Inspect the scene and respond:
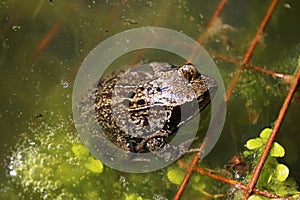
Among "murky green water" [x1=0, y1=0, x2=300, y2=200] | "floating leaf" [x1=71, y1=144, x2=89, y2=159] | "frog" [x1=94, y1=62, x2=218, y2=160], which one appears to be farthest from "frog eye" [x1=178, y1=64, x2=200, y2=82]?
"floating leaf" [x1=71, y1=144, x2=89, y2=159]

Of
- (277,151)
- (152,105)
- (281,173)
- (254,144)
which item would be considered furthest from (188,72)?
(281,173)

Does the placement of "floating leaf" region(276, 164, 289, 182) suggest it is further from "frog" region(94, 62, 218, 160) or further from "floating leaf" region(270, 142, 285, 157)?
"frog" region(94, 62, 218, 160)

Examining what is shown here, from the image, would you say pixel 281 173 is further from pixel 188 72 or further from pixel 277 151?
pixel 188 72

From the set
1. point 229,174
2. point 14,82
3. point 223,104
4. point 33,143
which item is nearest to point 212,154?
point 229,174

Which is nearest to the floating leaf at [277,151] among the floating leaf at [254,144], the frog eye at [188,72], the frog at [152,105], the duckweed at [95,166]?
the floating leaf at [254,144]

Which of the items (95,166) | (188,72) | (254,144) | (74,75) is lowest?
(95,166)

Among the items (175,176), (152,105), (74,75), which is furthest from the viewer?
(74,75)
